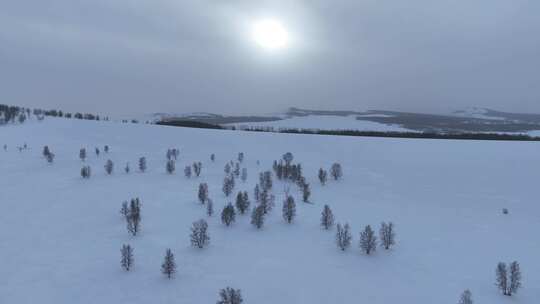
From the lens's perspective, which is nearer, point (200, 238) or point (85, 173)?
point (200, 238)

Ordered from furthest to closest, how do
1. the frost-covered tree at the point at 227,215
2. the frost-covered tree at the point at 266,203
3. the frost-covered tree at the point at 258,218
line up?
the frost-covered tree at the point at 266,203 → the frost-covered tree at the point at 227,215 → the frost-covered tree at the point at 258,218

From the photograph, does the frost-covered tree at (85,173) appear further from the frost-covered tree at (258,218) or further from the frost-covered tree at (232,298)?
the frost-covered tree at (232,298)

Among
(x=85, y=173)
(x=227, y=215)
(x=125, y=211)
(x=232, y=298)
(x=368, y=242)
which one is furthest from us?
(x=85, y=173)

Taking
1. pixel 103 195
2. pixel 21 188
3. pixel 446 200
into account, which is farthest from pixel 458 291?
pixel 21 188

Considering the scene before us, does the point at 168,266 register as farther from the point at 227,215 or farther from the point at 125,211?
the point at 125,211

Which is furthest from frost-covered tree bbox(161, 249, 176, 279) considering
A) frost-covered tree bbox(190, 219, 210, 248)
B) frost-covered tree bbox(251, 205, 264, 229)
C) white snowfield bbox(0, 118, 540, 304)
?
frost-covered tree bbox(251, 205, 264, 229)

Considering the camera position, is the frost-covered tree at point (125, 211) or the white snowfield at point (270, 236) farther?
the frost-covered tree at point (125, 211)

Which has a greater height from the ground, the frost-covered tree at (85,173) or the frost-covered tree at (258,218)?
the frost-covered tree at (85,173)

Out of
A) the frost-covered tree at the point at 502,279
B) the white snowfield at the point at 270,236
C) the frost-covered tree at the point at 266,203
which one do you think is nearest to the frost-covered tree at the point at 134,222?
the white snowfield at the point at 270,236

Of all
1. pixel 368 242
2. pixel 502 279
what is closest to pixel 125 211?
pixel 368 242

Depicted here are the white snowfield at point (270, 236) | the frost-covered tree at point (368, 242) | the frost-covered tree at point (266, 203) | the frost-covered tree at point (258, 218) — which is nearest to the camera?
the white snowfield at point (270, 236)
